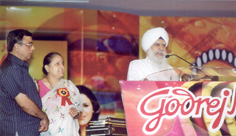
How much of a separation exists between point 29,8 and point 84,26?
0.79m

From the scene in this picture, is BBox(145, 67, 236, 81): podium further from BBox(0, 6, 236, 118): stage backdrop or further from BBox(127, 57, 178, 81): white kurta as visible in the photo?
BBox(0, 6, 236, 118): stage backdrop

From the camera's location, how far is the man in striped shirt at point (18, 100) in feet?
9.93

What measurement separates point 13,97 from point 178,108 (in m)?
1.25

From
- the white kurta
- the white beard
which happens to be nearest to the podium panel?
the white kurta

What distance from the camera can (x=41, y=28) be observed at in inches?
224

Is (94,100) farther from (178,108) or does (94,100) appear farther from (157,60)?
(178,108)

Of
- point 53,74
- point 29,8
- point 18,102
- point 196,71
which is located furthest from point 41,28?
point 196,71

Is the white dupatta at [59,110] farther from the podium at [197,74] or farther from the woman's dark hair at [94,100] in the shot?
the woman's dark hair at [94,100]

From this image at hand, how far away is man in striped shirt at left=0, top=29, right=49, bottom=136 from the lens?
3027 millimetres

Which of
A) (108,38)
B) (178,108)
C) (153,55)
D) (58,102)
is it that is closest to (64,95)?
(58,102)

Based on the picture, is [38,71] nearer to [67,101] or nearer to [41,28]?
[41,28]

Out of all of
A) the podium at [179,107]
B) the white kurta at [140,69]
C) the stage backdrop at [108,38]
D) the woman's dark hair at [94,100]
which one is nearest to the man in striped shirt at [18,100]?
the white kurta at [140,69]

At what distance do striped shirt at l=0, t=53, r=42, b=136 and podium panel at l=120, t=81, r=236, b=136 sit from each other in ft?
3.10

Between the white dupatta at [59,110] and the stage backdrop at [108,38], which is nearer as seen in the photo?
the white dupatta at [59,110]
